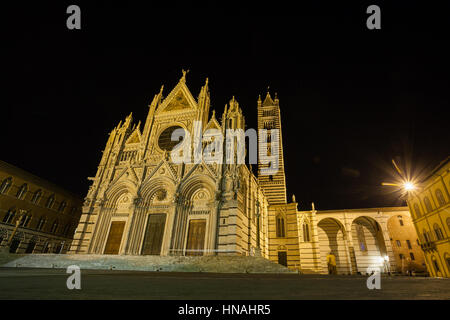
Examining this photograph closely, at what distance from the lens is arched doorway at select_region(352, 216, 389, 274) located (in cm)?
3203

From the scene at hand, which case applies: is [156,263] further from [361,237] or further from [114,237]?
[361,237]

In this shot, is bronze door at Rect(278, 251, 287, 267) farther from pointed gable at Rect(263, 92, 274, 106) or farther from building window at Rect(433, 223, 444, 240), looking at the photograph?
pointed gable at Rect(263, 92, 274, 106)

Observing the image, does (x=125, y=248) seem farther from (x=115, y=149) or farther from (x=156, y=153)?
(x=115, y=149)

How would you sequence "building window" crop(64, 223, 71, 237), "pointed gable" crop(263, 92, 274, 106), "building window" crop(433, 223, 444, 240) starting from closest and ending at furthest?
"building window" crop(433, 223, 444, 240), "building window" crop(64, 223, 71, 237), "pointed gable" crop(263, 92, 274, 106)

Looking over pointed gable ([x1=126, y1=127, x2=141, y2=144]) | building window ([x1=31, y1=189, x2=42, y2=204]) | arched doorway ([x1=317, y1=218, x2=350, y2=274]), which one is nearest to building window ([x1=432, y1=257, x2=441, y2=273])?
arched doorway ([x1=317, y1=218, x2=350, y2=274])

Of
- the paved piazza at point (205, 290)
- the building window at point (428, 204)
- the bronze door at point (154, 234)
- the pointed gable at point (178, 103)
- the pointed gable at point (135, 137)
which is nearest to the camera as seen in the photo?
the paved piazza at point (205, 290)

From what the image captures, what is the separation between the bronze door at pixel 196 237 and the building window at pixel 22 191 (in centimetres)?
2197

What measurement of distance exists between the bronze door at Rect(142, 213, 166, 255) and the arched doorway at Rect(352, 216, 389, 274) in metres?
29.1

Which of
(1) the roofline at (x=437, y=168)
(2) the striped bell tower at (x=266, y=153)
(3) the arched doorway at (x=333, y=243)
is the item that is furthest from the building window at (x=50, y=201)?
(1) the roofline at (x=437, y=168)

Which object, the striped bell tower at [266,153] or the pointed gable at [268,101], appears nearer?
the striped bell tower at [266,153]

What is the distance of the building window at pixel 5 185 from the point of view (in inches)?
984

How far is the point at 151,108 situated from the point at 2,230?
20619 mm

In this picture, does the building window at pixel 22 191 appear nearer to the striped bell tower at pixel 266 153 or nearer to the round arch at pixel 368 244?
the striped bell tower at pixel 266 153

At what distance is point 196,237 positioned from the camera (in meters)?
19.1
